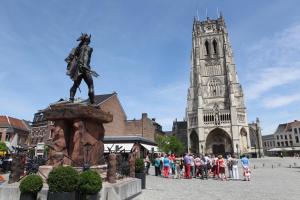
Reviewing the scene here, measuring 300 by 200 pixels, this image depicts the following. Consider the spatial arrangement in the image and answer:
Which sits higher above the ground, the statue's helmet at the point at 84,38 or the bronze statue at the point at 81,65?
the statue's helmet at the point at 84,38

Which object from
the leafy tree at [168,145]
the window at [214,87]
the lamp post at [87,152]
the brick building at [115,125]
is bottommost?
the lamp post at [87,152]

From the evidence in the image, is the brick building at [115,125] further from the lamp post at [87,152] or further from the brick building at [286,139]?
the brick building at [286,139]

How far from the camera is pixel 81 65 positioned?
9.06 metres

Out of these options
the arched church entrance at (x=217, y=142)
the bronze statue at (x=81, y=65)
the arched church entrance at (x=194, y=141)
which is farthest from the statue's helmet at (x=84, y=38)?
the arched church entrance at (x=194, y=141)

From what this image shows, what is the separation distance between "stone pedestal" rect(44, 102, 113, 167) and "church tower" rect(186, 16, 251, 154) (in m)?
54.9

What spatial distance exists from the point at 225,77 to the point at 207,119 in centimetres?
1225

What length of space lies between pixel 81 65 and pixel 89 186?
4537 millimetres

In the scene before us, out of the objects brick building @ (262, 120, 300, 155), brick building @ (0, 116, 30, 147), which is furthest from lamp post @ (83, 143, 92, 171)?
brick building @ (262, 120, 300, 155)

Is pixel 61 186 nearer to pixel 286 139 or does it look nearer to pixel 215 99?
pixel 215 99

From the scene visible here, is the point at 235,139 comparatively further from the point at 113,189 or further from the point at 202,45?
the point at 113,189

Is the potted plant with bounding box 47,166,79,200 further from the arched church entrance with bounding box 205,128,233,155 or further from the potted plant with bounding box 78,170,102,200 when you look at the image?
the arched church entrance with bounding box 205,128,233,155

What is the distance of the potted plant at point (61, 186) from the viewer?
594cm

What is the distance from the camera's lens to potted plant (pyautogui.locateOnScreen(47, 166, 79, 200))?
594 centimetres

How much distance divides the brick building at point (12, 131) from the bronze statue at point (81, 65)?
45963 mm
